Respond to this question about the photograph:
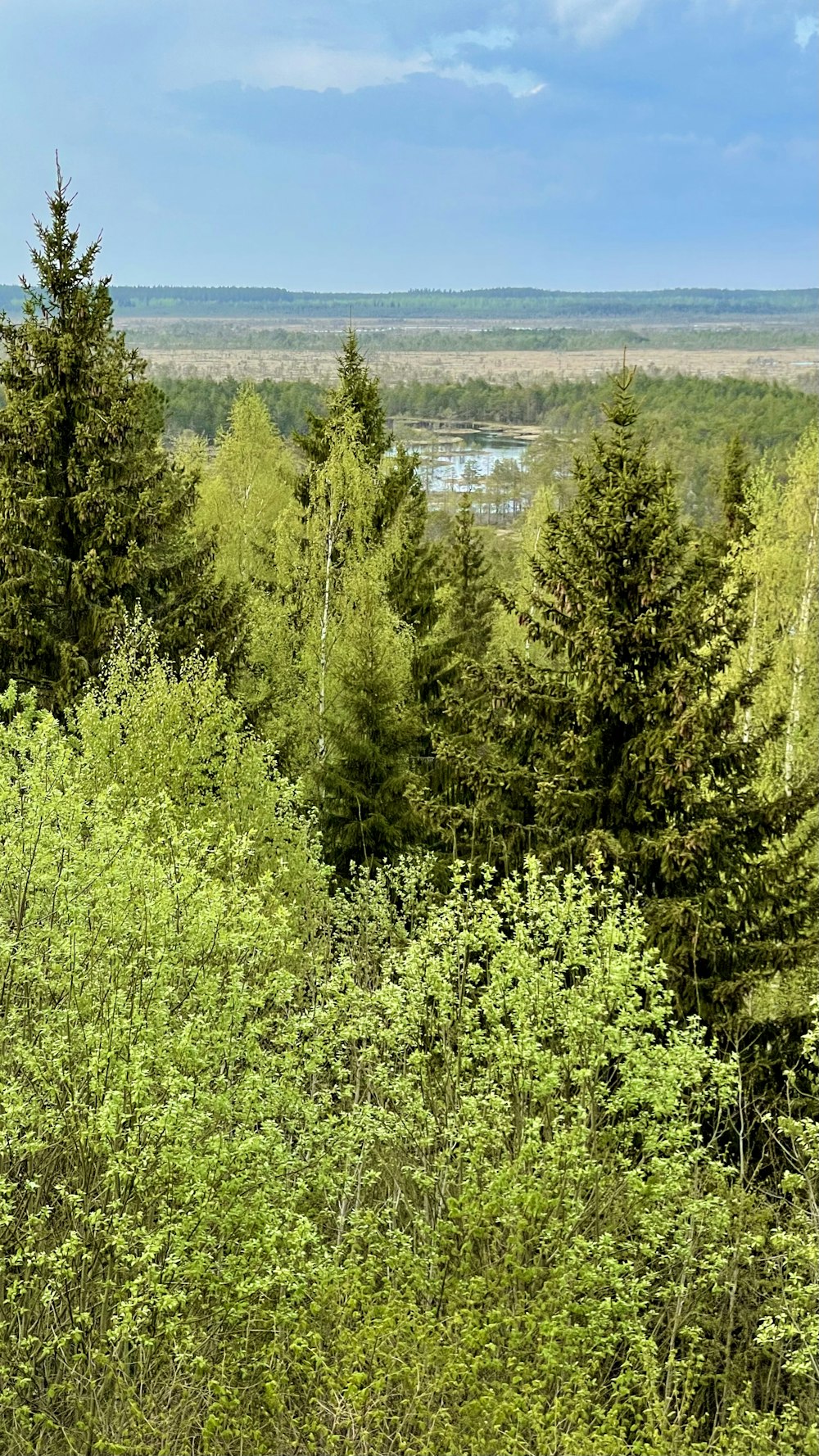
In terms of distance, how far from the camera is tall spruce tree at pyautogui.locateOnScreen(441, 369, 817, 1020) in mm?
12930

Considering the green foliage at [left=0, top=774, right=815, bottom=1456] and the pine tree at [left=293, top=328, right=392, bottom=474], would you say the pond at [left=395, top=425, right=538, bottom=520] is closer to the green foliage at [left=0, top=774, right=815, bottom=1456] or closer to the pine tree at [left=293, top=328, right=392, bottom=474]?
the pine tree at [left=293, top=328, right=392, bottom=474]

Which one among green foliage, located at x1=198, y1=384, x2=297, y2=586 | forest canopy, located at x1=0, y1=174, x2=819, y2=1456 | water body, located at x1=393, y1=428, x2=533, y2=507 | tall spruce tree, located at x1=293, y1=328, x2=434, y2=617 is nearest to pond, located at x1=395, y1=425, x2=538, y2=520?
water body, located at x1=393, y1=428, x2=533, y2=507

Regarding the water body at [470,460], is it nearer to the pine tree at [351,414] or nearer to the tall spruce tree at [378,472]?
the pine tree at [351,414]

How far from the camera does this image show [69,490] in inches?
776

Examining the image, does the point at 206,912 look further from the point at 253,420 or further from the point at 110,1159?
the point at 253,420

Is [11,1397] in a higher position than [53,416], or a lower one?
lower

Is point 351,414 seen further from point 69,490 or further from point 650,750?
point 650,750

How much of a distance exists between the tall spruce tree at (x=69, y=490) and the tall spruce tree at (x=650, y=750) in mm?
8000

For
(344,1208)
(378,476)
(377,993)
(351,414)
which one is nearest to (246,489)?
(378,476)

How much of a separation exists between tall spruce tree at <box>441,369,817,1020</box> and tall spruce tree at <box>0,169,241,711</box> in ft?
26.2

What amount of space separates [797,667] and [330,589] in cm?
1216

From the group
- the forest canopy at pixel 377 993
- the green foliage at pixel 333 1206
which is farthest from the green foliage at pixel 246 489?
the green foliage at pixel 333 1206

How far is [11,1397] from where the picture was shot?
7457mm

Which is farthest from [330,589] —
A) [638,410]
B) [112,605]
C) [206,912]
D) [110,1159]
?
[110,1159]
